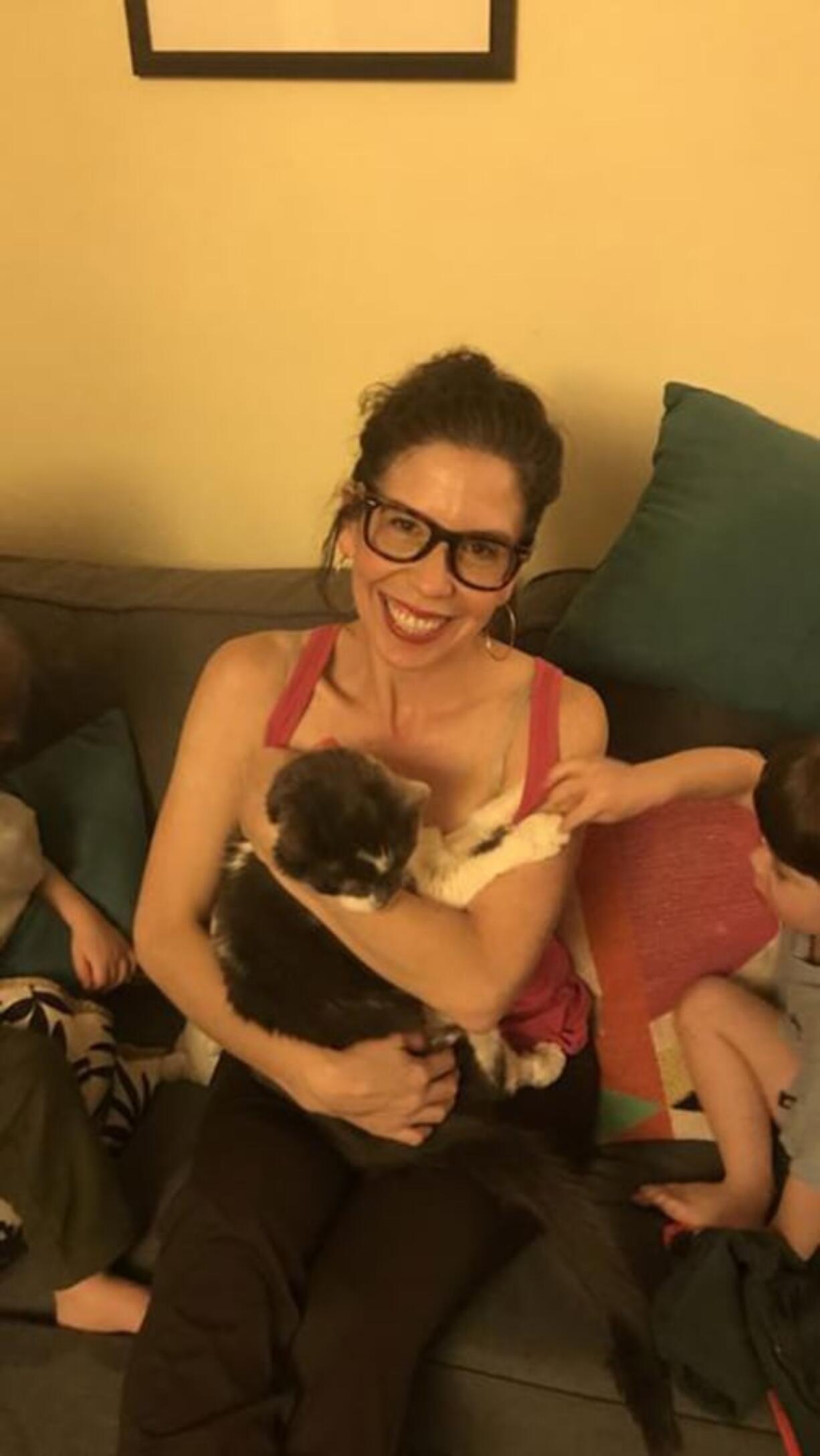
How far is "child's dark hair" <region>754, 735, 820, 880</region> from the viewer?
128 cm

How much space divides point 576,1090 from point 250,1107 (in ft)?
1.23

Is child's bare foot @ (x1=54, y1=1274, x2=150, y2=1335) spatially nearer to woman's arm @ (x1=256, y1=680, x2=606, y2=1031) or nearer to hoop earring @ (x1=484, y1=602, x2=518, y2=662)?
woman's arm @ (x1=256, y1=680, x2=606, y2=1031)

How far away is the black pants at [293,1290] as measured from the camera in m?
1.19

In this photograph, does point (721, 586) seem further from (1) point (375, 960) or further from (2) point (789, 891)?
(1) point (375, 960)

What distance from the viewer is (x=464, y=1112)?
1404 millimetres

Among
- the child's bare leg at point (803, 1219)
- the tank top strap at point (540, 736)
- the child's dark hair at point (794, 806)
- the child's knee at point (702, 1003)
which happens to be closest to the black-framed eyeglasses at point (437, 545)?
the tank top strap at point (540, 736)

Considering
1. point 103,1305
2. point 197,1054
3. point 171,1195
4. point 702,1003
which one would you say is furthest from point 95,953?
point 702,1003

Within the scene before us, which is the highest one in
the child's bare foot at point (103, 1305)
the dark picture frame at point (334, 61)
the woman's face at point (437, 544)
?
the dark picture frame at point (334, 61)

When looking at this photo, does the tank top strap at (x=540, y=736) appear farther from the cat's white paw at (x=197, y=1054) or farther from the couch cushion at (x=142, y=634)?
the cat's white paw at (x=197, y=1054)

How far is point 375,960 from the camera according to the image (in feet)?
4.34

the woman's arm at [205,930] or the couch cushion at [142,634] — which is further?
the couch cushion at [142,634]

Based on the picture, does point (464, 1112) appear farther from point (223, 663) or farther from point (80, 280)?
point (80, 280)

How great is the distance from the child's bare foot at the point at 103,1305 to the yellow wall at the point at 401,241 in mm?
1151

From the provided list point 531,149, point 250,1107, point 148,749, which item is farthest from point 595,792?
point 531,149
